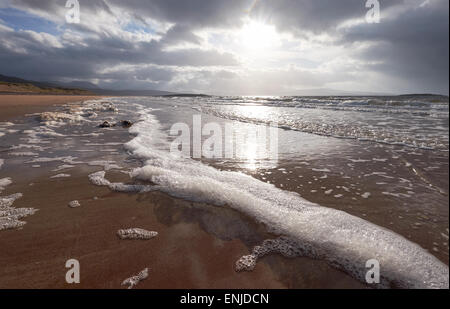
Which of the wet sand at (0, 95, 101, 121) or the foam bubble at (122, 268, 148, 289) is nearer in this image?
the foam bubble at (122, 268, 148, 289)

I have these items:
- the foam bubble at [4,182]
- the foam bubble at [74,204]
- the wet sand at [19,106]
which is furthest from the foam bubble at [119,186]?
the wet sand at [19,106]

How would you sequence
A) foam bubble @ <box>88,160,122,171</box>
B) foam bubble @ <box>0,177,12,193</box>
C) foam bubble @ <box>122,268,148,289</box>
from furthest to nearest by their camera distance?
foam bubble @ <box>88,160,122,171</box> → foam bubble @ <box>0,177,12,193</box> → foam bubble @ <box>122,268,148,289</box>

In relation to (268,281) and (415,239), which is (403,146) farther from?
(268,281)

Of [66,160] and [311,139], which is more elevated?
[311,139]

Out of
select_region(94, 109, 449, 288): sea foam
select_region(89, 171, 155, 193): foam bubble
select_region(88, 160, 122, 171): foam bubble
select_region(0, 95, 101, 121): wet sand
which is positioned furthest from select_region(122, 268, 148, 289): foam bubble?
select_region(0, 95, 101, 121): wet sand

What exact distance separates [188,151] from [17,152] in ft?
17.1

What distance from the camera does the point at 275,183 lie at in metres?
4.61

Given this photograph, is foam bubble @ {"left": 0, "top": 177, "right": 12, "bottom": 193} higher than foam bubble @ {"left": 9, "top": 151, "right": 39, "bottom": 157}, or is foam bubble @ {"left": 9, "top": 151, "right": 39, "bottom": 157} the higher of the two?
foam bubble @ {"left": 9, "top": 151, "right": 39, "bottom": 157}

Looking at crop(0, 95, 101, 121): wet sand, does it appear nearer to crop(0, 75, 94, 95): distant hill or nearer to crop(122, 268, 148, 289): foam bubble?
crop(122, 268, 148, 289): foam bubble

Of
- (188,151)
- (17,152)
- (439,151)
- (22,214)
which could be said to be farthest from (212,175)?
(439,151)

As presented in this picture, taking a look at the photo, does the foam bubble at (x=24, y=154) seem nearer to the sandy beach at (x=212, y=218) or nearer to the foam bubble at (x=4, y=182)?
the sandy beach at (x=212, y=218)

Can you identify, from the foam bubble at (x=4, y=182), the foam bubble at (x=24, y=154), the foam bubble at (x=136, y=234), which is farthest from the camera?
the foam bubble at (x=24, y=154)

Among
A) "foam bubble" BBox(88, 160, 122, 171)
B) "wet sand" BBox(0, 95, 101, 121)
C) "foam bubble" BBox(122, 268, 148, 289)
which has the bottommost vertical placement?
"foam bubble" BBox(122, 268, 148, 289)

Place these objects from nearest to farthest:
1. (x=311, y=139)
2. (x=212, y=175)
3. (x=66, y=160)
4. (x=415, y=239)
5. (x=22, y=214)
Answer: (x=415, y=239) → (x=22, y=214) → (x=212, y=175) → (x=66, y=160) → (x=311, y=139)
